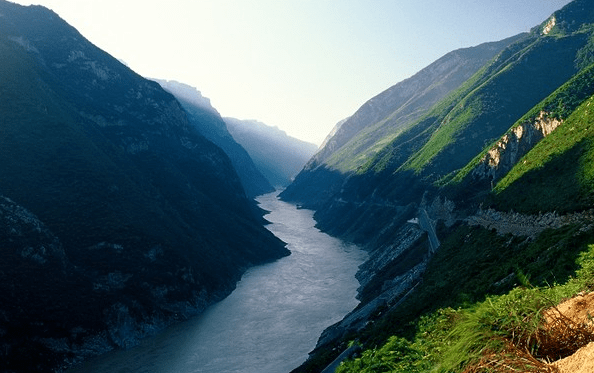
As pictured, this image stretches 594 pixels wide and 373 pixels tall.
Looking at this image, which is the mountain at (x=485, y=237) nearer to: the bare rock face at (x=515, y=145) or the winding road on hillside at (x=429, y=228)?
the bare rock face at (x=515, y=145)

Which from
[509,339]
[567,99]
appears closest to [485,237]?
[567,99]

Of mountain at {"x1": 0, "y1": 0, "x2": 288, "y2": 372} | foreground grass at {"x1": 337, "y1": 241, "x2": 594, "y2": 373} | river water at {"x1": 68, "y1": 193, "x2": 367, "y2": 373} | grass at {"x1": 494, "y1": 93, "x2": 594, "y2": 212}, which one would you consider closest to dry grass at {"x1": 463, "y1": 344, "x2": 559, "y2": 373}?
foreground grass at {"x1": 337, "y1": 241, "x2": 594, "y2": 373}

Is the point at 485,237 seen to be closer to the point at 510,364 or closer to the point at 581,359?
the point at 581,359

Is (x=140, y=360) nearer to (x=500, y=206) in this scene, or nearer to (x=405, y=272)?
(x=405, y=272)

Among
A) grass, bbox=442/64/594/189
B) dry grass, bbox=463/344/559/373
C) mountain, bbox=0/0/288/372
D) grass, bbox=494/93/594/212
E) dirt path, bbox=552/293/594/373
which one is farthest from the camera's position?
grass, bbox=442/64/594/189

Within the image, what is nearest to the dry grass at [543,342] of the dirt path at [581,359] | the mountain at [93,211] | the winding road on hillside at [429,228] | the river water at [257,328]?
the dirt path at [581,359]

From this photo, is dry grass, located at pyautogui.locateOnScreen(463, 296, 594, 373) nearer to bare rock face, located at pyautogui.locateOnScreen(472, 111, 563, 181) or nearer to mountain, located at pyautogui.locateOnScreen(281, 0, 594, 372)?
mountain, located at pyautogui.locateOnScreen(281, 0, 594, 372)
